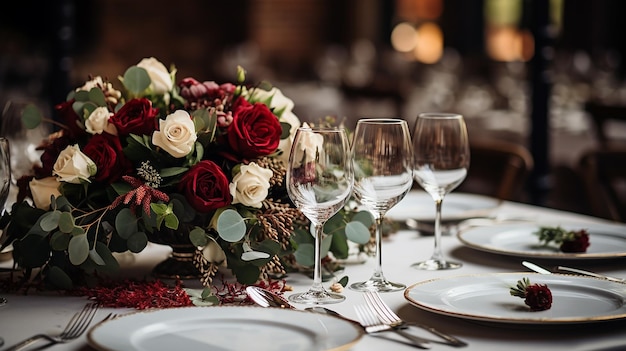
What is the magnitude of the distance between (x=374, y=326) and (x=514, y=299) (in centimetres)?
25

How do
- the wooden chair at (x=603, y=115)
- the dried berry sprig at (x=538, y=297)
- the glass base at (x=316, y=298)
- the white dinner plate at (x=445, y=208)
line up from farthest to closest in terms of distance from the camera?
the wooden chair at (x=603, y=115)
the white dinner plate at (x=445, y=208)
the glass base at (x=316, y=298)
the dried berry sprig at (x=538, y=297)

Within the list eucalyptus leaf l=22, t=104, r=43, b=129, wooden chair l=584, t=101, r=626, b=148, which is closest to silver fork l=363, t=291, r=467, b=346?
eucalyptus leaf l=22, t=104, r=43, b=129

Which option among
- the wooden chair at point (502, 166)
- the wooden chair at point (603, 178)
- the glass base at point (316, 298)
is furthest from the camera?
the wooden chair at point (502, 166)

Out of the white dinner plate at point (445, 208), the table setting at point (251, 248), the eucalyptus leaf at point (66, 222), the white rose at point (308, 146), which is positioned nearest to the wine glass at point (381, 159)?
the table setting at point (251, 248)

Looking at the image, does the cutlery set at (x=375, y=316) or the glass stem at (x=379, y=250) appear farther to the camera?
the glass stem at (x=379, y=250)

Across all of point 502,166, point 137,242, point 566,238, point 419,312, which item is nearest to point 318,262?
point 419,312

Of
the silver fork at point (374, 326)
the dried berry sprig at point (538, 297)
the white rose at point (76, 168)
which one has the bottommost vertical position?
the silver fork at point (374, 326)

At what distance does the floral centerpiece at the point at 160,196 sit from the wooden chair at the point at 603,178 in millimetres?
1042

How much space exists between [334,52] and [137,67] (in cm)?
750

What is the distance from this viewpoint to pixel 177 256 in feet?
4.81

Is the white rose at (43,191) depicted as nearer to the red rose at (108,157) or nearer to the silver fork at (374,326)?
the red rose at (108,157)

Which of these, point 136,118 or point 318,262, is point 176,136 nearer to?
point 136,118

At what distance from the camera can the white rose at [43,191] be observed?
4.68ft

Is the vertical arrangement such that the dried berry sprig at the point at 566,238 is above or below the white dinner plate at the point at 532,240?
above
